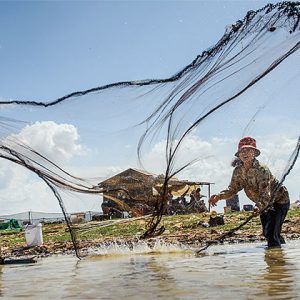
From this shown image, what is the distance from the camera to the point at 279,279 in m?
5.01

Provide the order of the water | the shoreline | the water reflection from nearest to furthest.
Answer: the water reflection
the water
the shoreline

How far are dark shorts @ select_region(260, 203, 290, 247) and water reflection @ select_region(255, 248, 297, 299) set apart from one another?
293cm

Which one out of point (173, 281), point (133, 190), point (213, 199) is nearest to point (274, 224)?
point (213, 199)

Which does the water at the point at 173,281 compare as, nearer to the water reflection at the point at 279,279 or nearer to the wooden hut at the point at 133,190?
the water reflection at the point at 279,279

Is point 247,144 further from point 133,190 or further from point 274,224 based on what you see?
point 133,190

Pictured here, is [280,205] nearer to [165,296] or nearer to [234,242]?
[234,242]

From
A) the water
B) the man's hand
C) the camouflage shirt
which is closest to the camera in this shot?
the water

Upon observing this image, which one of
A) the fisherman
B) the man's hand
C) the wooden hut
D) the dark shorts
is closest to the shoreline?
the wooden hut

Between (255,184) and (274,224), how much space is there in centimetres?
97

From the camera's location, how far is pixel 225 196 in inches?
392

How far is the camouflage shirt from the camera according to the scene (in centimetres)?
962

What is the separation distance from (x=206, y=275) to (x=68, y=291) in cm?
146

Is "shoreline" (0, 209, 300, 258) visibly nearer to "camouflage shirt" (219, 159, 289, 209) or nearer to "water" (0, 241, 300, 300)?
"camouflage shirt" (219, 159, 289, 209)

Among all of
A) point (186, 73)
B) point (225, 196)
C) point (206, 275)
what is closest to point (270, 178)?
point (225, 196)
